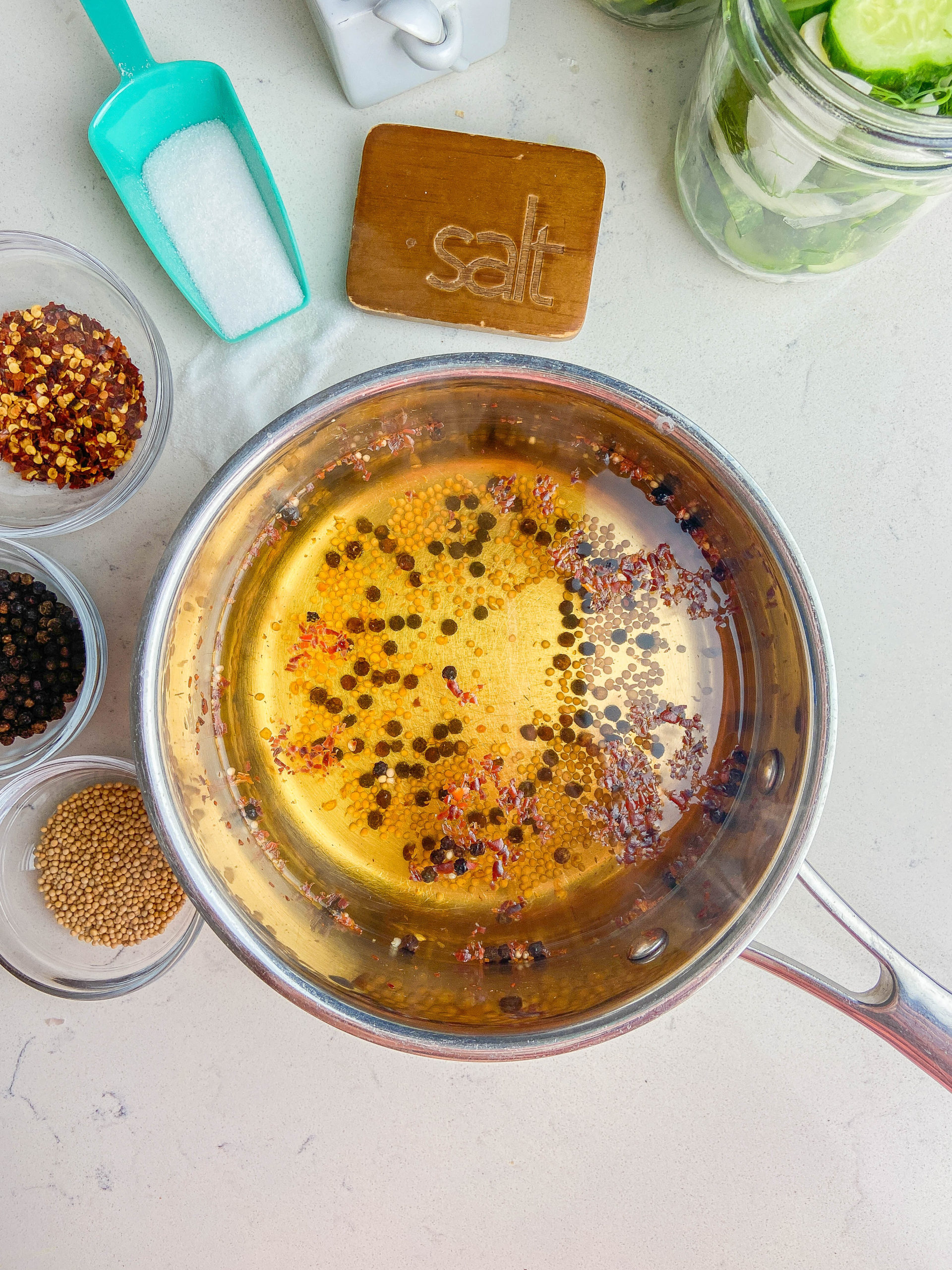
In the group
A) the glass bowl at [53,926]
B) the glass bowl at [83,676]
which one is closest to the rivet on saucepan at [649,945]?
the glass bowl at [53,926]

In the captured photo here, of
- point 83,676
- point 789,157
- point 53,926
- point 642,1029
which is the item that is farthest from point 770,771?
point 53,926

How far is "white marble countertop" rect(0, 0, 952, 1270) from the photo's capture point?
813 millimetres

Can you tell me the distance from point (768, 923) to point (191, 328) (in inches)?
35.5

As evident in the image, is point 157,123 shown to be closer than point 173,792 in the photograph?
No

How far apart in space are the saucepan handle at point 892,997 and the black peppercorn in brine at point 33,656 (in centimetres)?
70

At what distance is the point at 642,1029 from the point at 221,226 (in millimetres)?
975

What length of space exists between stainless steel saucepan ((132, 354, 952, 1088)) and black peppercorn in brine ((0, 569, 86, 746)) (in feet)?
0.45

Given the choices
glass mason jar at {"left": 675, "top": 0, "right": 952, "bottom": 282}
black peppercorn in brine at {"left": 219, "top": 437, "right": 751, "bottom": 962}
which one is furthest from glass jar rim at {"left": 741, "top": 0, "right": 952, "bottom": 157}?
black peppercorn in brine at {"left": 219, "top": 437, "right": 751, "bottom": 962}

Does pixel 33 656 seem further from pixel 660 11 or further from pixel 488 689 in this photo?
pixel 660 11

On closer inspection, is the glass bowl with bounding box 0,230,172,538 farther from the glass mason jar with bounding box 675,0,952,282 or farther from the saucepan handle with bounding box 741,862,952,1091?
the saucepan handle with bounding box 741,862,952,1091

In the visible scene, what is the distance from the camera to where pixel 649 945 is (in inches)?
30.5

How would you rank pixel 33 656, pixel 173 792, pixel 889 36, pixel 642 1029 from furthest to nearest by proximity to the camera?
pixel 642 1029
pixel 33 656
pixel 173 792
pixel 889 36

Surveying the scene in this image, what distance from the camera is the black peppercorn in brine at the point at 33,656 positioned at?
0.78 meters

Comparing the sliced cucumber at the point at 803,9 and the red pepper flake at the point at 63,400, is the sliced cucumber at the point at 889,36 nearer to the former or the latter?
the sliced cucumber at the point at 803,9
